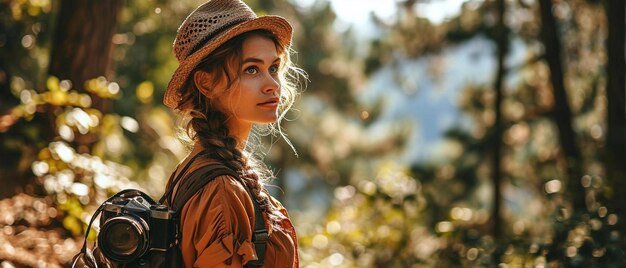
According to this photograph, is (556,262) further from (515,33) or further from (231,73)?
(515,33)

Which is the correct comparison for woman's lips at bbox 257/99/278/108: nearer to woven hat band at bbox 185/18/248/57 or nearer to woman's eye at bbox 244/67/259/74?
woman's eye at bbox 244/67/259/74

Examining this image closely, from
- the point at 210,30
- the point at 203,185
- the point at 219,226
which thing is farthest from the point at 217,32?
the point at 219,226

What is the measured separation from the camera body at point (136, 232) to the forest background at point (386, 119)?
2.53 ft

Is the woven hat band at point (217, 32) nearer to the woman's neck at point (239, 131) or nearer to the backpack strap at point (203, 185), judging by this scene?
the woman's neck at point (239, 131)

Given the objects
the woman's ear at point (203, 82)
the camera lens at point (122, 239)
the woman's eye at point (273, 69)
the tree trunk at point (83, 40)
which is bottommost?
the camera lens at point (122, 239)

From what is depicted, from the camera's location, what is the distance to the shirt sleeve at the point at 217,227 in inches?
74.7

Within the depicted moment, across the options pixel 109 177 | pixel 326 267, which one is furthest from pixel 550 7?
pixel 109 177

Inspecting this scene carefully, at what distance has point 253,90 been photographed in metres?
2.14

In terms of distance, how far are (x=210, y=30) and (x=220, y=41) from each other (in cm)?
8

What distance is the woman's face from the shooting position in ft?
7.00

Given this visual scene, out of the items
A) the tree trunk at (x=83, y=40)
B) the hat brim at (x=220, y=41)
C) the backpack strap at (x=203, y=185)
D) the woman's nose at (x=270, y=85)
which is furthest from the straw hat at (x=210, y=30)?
the tree trunk at (x=83, y=40)

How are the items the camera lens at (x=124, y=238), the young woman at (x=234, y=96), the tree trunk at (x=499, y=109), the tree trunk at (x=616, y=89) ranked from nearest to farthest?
the camera lens at (x=124, y=238)
the young woman at (x=234, y=96)
the tree trunk at (x=616, y=89)
the tree trunk at (x=499, y=109)

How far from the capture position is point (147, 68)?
30.5 feet

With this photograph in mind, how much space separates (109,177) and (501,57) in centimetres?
616
